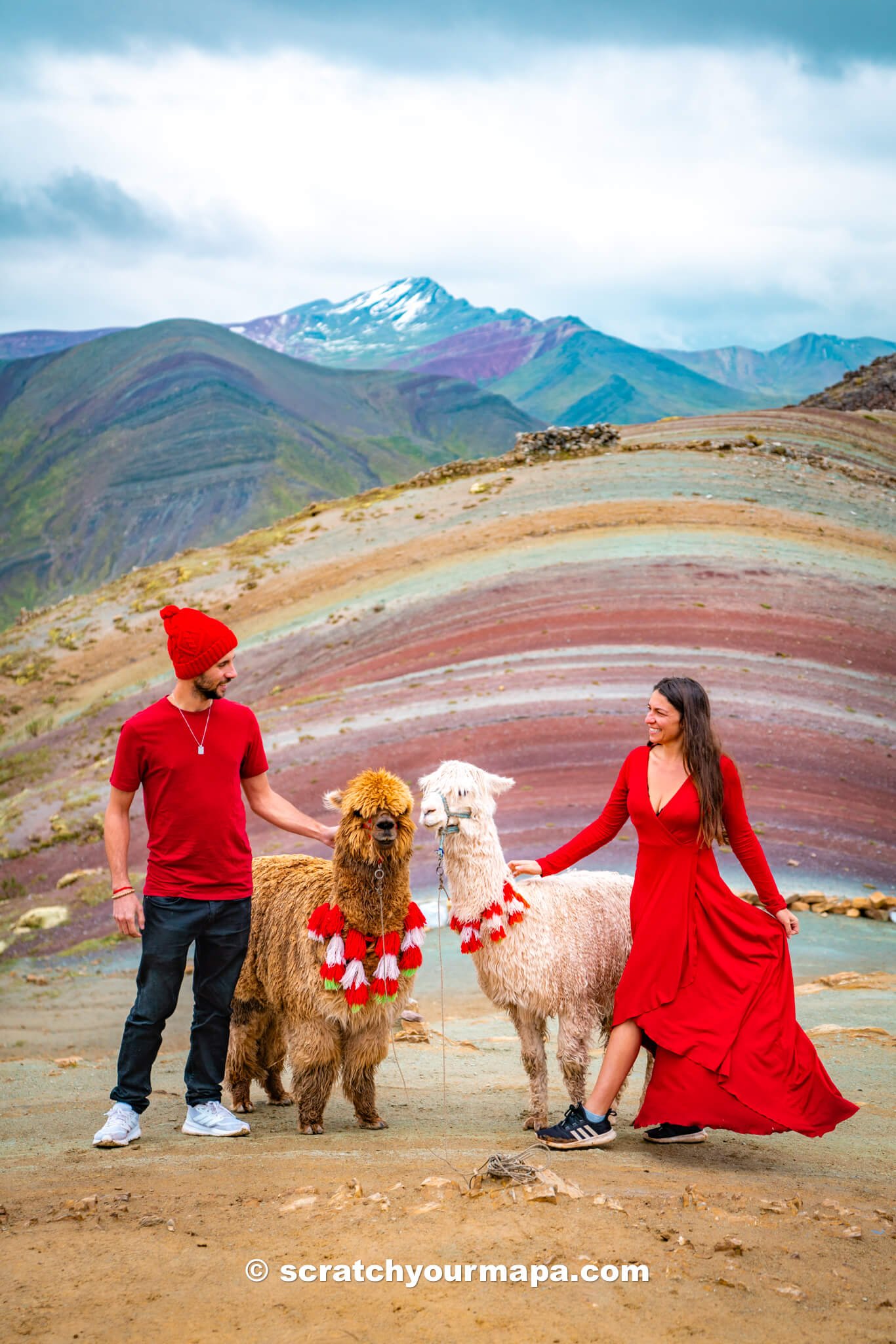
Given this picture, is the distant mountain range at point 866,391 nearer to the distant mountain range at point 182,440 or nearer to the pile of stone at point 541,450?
the pile of stone at point 541,450

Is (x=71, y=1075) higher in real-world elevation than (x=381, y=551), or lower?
lower

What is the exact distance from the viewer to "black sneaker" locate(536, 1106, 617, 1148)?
208 inches

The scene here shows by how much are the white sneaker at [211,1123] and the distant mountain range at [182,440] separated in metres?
114

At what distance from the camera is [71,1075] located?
309 inches

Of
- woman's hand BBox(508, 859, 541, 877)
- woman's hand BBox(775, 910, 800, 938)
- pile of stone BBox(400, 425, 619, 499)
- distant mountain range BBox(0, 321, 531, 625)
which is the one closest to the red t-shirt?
woman's hand BBox(508, 859, 541, 877)

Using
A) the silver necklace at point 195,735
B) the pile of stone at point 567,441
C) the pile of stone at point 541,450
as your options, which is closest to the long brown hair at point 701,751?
the silver necklace at point 195,735

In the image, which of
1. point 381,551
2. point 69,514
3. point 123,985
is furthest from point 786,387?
point 123,985

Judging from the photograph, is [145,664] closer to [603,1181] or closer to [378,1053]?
[378,1053]

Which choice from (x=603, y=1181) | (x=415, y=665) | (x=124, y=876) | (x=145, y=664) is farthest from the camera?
(x=145, y=664)

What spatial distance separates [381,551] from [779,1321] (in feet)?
81.9

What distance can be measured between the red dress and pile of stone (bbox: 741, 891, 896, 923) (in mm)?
7286

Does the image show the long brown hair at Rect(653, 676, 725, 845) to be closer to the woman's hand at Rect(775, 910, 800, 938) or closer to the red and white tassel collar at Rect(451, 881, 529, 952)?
the woman's hand at Rect(775, 910, 800, 938)

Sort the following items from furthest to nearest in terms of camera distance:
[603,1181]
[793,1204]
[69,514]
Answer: [69,514] → [603,1181] → [793,1204]

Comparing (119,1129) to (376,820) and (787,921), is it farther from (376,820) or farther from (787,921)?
(787,921)
